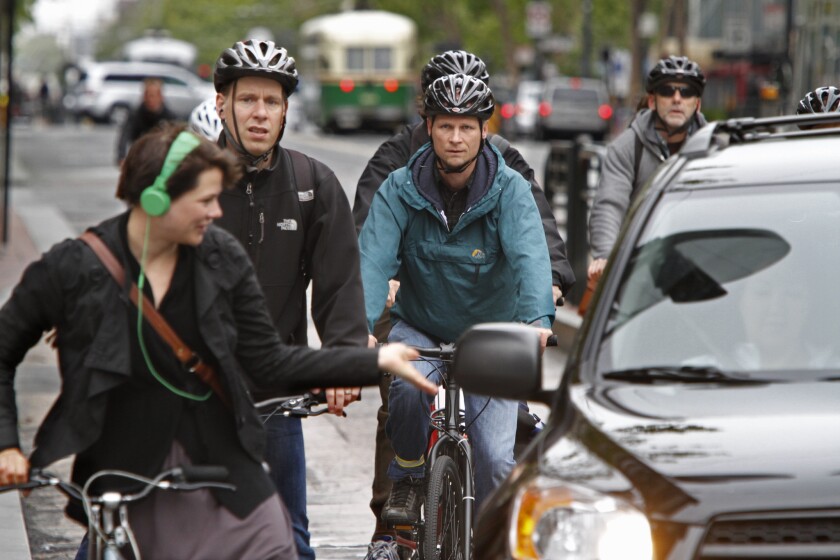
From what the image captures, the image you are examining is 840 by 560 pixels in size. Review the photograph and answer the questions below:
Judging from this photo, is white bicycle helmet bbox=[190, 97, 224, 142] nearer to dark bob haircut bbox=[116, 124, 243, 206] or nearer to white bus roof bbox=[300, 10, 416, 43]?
dark bob haircut bbox=[116, 124, 243, 206]

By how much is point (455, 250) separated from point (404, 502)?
34.5 inches

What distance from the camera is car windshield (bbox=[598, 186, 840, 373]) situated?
3914 millimetres

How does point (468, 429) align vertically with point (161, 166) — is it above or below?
below

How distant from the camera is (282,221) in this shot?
5129mm

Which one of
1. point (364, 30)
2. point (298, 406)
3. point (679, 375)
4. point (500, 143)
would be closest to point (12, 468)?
point (298, 406)

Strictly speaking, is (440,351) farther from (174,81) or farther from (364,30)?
(174,81)

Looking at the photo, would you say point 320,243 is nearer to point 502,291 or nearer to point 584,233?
point 502,291

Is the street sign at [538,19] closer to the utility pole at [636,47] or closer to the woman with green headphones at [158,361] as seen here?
the utility pole at [636,47]

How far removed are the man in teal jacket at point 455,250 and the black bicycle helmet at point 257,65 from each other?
630 mm

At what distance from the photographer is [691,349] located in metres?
3.93

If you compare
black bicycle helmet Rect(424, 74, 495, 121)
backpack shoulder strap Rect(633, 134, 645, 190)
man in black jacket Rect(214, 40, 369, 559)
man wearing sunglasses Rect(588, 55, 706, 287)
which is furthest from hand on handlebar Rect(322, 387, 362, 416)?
backpack shoulder strap Rect(633, 134, 645, 190)

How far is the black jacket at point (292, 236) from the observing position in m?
5.08

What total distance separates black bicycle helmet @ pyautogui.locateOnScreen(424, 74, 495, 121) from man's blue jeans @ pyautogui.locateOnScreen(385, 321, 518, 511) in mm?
775

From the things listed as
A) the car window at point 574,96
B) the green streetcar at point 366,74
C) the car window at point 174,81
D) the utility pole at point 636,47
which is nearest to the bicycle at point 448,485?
the car window at point 574,96
